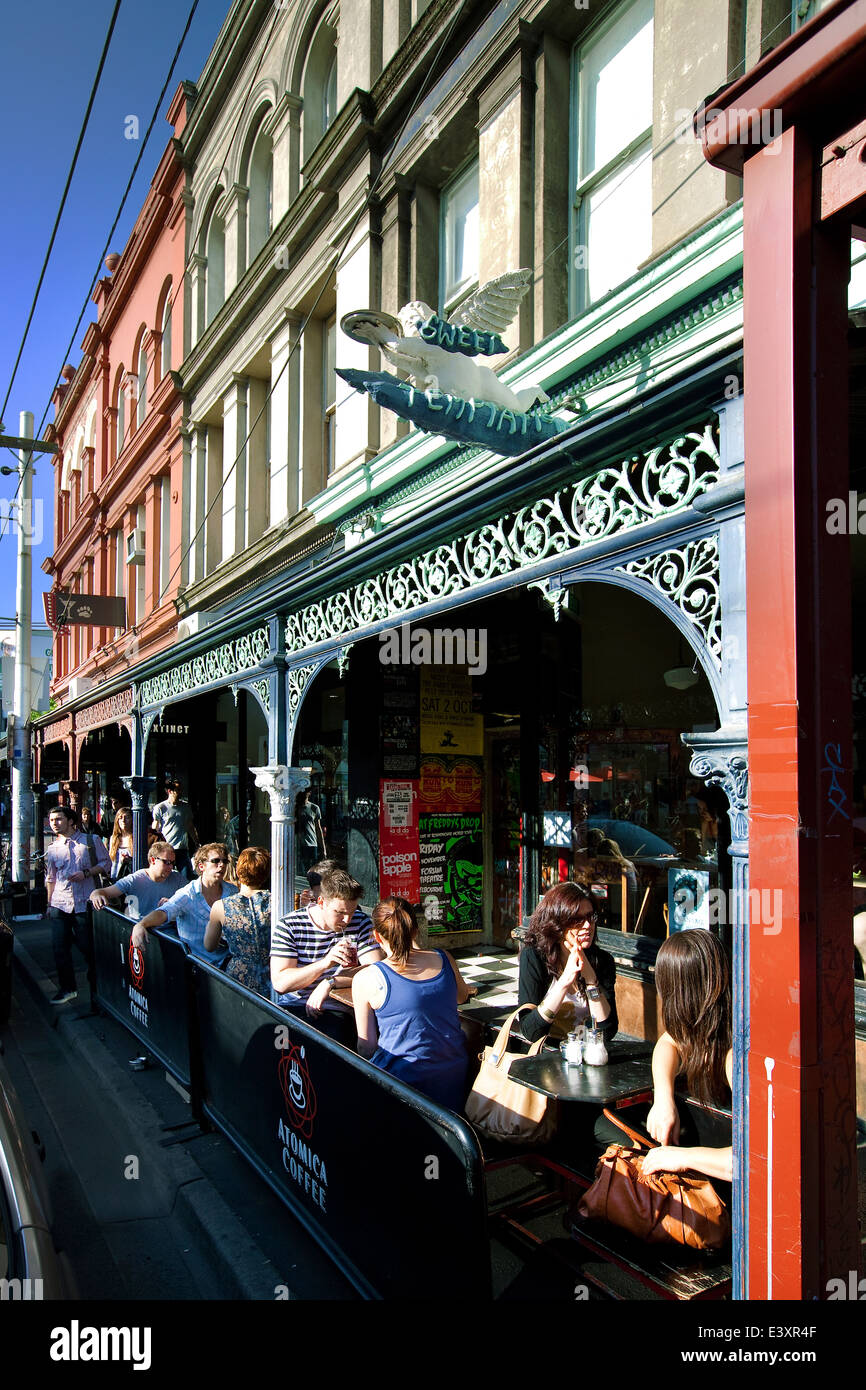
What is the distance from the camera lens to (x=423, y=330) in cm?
647

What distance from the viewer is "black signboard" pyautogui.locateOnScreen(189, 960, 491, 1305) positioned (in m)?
2.82

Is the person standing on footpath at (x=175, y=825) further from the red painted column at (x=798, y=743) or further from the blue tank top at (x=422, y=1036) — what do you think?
the red painted column at (x=798, y=743)

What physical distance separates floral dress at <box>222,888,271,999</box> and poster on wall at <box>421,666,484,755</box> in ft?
11.0

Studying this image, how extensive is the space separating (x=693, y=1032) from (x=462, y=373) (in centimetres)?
541

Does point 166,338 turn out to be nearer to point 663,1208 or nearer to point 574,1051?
point 574,1051

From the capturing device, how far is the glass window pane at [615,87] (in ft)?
22.7

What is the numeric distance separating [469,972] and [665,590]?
241 inches

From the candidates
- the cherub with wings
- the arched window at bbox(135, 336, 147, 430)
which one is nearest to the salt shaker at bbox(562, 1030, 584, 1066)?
the cherub with wings

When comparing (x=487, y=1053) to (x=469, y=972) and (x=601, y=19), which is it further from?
(x=601, y=19)

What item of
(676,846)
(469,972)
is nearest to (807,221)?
(676,846)

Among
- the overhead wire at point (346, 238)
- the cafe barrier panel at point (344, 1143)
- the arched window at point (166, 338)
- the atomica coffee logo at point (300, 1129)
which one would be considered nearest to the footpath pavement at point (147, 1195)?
the cafe barrier panel at point (344, 1143)

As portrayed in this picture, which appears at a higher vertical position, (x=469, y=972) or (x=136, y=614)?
(x=136, y=614)

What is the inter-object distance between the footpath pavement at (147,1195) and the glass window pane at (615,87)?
26.7 feet

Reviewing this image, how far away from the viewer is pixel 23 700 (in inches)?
655
